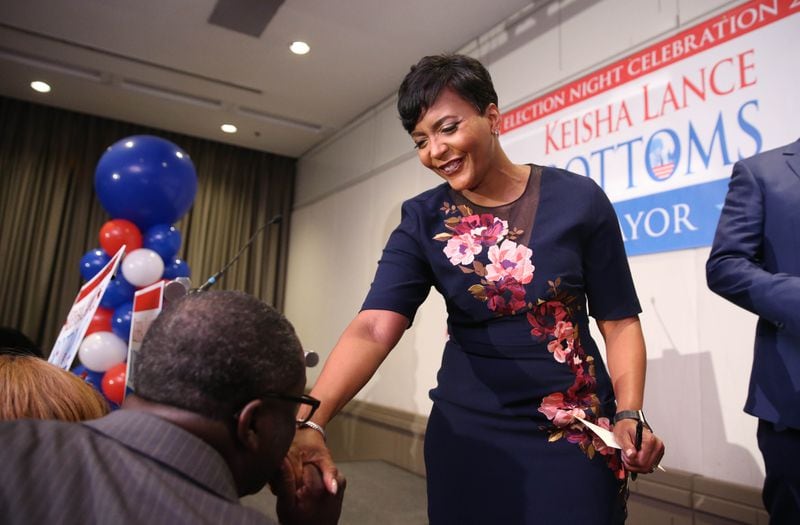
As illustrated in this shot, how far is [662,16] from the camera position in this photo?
2.41 metres

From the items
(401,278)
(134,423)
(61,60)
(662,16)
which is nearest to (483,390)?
(401,278)

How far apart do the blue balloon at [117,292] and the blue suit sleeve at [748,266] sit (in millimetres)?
2535

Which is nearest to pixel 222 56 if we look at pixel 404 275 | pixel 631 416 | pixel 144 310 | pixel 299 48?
pixel 299 48

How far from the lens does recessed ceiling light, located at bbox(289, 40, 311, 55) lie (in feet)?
12.3

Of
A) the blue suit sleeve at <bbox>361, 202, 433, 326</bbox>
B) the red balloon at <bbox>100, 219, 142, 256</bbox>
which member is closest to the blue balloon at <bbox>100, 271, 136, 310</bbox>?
the red balloon at <bbox>100, 219, 142, 256</bbox>

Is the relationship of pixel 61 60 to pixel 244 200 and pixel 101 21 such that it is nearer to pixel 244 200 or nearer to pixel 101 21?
pixel 101 21

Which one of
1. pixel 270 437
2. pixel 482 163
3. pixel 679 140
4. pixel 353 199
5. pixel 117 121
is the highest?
pixel 117 121

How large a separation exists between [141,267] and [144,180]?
44cm

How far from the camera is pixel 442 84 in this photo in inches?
42.9

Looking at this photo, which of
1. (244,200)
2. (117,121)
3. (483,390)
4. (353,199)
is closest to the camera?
(483,390)

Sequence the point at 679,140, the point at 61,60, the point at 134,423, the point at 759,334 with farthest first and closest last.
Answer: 1. the point at 61,60
2. the point at 679,140
3. the point at 759,334
4. the point at 134,423

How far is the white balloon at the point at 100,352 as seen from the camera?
105 inches

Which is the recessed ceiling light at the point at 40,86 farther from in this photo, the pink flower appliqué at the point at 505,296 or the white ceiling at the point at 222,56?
the pink flower appliqué at the point at 505,296

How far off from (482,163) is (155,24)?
10.7 feet
